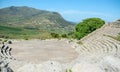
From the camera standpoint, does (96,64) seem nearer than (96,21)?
Yes

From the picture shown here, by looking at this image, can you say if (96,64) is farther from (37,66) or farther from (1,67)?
(1,67)

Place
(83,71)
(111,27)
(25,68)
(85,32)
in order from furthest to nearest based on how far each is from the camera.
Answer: (85,32) → (111,27) → (25,68) → (83,71)

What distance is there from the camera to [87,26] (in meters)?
51.4

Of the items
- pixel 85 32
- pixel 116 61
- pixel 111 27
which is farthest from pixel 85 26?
pixel 116 61

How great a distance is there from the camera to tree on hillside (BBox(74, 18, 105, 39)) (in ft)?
169

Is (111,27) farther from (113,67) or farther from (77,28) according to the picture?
(113,67)

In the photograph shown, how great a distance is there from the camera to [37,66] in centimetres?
984

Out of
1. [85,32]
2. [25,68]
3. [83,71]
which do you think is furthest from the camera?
[85,32]

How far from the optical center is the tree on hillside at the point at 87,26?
5140 cm

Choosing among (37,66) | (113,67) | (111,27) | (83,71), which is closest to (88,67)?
(83,71)

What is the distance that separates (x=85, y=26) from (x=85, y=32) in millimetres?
1288

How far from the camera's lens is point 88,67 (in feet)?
30.2

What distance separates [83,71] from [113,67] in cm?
128

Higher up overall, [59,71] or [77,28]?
[59,71]
